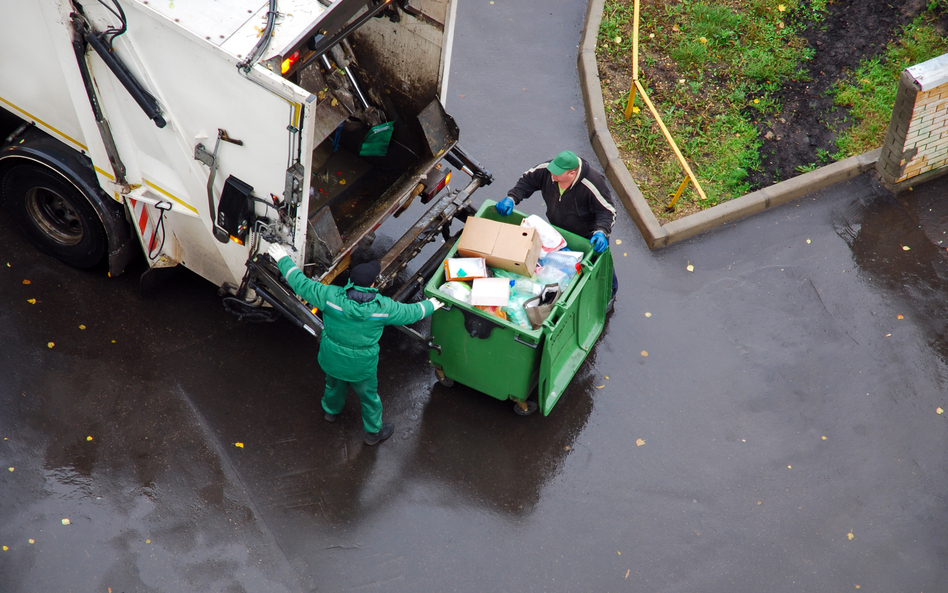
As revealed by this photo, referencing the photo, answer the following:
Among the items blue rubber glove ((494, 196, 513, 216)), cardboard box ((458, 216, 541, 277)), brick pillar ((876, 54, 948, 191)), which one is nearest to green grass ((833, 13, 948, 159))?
brick pillar ((876, 54, 948, 191))

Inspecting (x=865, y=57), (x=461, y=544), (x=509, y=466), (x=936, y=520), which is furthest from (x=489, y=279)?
(x=865, y=57)

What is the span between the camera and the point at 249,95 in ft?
13.4

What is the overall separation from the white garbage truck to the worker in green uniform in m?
0.28

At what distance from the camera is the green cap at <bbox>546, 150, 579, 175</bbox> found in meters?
5.23

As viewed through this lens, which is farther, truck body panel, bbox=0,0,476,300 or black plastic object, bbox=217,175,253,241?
black plastic object, bbox=217,175,253,241

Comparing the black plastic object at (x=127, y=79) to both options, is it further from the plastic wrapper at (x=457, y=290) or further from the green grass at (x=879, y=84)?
the green grass at (x=879, y=84)

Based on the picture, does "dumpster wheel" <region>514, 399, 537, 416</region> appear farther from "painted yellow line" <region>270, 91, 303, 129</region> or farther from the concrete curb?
"painted yellow line" <region>270, 91, 303, 129</region>

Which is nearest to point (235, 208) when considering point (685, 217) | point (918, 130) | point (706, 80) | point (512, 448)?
point (512, 448)

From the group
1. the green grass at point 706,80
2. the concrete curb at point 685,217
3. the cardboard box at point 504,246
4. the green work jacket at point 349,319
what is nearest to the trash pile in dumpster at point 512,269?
the cardboard box at point 504,246

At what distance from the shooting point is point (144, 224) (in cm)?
535

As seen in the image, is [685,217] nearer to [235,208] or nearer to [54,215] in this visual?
[235,208]

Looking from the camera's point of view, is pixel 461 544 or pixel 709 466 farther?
pixel 709 466

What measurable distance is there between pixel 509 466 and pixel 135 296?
3178 millimetres

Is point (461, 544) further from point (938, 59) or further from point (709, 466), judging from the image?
point (938, 59)
